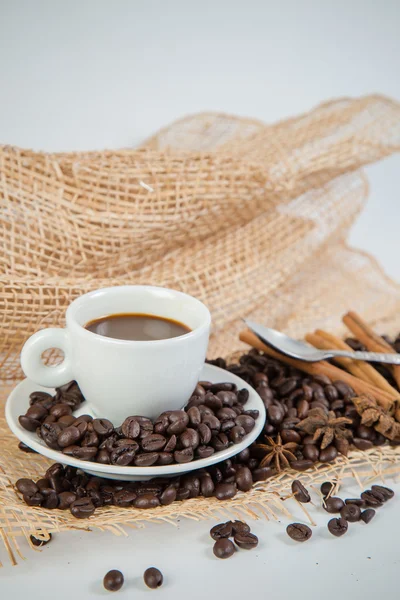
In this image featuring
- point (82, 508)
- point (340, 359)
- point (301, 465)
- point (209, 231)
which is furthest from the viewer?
point (209, 231)

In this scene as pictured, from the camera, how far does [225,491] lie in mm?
1402

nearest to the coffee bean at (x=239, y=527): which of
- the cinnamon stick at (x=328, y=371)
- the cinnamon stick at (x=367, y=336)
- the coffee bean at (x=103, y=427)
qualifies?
the coffee bean at (x=103, y=427)

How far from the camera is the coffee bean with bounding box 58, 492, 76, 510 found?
1.34 m

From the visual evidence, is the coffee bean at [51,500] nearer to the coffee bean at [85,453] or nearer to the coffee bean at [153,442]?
the coffee bean at [85,453]

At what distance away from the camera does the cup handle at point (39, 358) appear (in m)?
1.52

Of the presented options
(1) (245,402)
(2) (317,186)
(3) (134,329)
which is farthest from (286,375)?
(2) (317,186)

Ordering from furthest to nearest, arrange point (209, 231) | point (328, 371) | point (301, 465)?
1. point (209, 231)
2. point (328, 371)
3. point (301, 465)

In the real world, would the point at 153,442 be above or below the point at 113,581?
above

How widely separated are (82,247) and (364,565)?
1259mm

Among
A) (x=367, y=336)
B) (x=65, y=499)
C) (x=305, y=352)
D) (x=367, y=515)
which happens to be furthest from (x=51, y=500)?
(x=367, y=336)

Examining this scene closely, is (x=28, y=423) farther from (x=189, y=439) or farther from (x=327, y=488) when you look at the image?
(x=327, y=488)

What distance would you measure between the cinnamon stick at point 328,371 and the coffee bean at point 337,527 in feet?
1.47

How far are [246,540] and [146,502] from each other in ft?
0.71

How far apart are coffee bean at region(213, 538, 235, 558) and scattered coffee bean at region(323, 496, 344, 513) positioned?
0.85 ft
